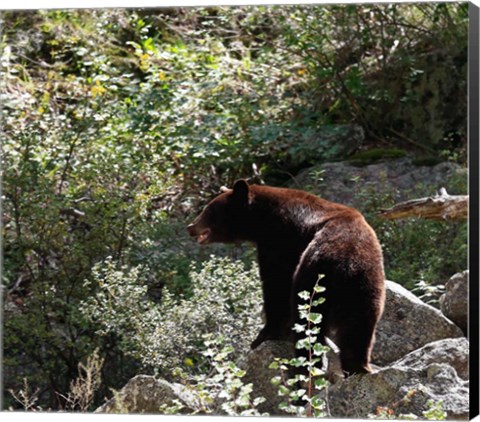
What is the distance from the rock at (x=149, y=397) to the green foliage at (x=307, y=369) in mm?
600

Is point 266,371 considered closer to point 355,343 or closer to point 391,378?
point 355,343

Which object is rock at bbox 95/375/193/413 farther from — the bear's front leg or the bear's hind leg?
the bear's hind leg

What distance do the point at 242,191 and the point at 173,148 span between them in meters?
2.92

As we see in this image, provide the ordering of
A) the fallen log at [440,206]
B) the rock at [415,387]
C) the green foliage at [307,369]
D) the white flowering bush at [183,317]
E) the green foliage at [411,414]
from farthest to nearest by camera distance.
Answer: the white flowering bush at [183,317] → the fallen log at [440,206] → the rock at [415,387] → the green foliage at [411,414] → the green foliage at [307,369]

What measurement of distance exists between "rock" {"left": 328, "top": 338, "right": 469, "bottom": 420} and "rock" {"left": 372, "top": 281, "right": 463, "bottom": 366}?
0.71 m

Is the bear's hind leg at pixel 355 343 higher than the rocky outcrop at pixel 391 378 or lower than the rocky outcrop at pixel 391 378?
higher

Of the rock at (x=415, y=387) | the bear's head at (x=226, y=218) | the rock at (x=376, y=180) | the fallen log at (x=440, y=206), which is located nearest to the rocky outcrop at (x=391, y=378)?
the rock at (x=415, y=387)

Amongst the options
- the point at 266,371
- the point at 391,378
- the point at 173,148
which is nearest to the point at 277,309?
the point at 266,371

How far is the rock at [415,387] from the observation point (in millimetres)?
6227

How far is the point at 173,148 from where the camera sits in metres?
10.1

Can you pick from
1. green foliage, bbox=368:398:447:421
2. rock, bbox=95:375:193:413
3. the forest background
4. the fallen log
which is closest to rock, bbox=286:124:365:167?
the forest background

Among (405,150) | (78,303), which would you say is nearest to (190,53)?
(405,150)

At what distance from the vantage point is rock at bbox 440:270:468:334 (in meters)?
7.33

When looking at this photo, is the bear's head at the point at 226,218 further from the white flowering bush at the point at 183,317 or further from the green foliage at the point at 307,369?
the green foliage at the point at 307,369
